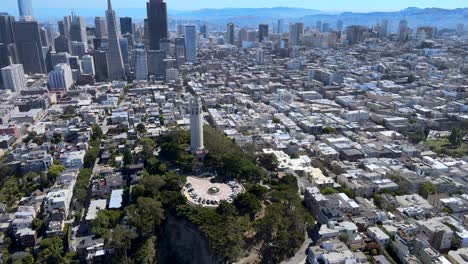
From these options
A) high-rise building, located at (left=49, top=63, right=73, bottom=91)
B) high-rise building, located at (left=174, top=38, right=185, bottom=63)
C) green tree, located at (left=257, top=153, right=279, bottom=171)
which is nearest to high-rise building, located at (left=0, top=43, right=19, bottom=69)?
high-rise building, located at (left=49, top=63, right=73, bottom=91)

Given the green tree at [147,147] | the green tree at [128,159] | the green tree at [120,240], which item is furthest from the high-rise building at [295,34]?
the green tree at [120,240]

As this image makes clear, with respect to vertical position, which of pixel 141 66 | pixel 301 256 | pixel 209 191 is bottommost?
pixel 301 256

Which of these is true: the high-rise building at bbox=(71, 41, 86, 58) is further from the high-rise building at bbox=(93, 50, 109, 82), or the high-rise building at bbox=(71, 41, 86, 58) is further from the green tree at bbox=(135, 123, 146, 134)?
the green tree at bbox=(135, 123, 146, 134)

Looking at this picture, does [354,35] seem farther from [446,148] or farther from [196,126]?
[196,126]

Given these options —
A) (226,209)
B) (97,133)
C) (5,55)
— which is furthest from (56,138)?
(5,55)

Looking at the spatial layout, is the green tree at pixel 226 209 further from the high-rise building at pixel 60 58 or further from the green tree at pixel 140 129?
the high-rise building at pixel 60 58

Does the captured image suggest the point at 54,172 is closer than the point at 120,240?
No

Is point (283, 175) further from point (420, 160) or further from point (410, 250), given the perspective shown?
point (420, 160)
